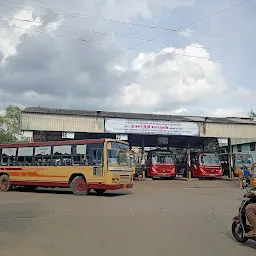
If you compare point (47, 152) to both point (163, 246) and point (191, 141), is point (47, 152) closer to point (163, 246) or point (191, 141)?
point (163, 246)

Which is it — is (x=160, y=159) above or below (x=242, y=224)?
above

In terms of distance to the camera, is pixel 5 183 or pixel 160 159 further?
pixel 160 159

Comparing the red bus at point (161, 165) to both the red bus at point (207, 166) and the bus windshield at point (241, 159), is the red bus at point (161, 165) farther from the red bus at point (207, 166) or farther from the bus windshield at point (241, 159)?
the bus windshield at point (241, 159)

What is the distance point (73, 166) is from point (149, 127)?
12.7 m

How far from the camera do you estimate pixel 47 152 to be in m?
19.6

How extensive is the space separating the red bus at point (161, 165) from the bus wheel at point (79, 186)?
47.8ft

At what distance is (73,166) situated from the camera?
1845 centimetres

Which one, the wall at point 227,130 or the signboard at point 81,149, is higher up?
the wall at point 227,130

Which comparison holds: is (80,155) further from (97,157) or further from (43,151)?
(43,151)

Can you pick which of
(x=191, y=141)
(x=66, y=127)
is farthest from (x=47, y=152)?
(x=191, y=141)

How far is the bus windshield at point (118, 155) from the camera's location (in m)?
17.5

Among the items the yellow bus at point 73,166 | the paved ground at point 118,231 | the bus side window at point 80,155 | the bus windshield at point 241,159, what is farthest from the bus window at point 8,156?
the bus windshield at point 241,159

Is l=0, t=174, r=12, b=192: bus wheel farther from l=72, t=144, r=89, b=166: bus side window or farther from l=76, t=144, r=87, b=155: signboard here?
l=76, t=144, r=87, b=155: signboard

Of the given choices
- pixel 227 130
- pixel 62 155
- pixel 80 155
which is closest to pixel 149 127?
pixel 227 130
